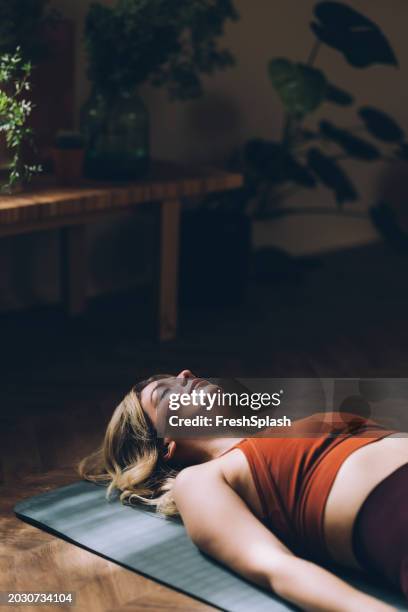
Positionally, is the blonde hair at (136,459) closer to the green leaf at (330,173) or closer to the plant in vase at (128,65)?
the plant in vase at (128,65)

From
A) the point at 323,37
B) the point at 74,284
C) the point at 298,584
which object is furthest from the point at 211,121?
the point at 298,584

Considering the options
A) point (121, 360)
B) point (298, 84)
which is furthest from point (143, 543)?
point (298, 84)

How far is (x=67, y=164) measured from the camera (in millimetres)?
3225

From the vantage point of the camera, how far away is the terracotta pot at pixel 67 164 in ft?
10.6

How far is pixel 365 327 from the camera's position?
3.79 meters

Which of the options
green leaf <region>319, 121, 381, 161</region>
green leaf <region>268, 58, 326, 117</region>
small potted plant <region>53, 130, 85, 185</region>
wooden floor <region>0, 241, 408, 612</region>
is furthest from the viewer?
green leaf <region>319, 121, 381, 161</region>

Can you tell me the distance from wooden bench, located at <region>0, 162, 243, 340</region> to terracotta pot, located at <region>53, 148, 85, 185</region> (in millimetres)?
38

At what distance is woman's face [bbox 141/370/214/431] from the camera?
6.67 feet

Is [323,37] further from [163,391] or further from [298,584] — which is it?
[298,584]

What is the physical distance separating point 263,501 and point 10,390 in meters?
1.31

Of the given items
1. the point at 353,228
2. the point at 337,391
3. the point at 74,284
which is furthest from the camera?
the point at 353,228

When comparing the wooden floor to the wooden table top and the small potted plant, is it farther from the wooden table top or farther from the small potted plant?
the small potted plant

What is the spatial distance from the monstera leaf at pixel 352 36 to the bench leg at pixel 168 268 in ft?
3.29

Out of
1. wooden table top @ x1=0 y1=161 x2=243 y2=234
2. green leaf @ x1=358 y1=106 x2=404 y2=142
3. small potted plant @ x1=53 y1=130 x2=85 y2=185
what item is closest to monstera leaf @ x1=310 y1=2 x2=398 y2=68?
green leaf @ x1=358 y1=106 x2=404 y2=142
